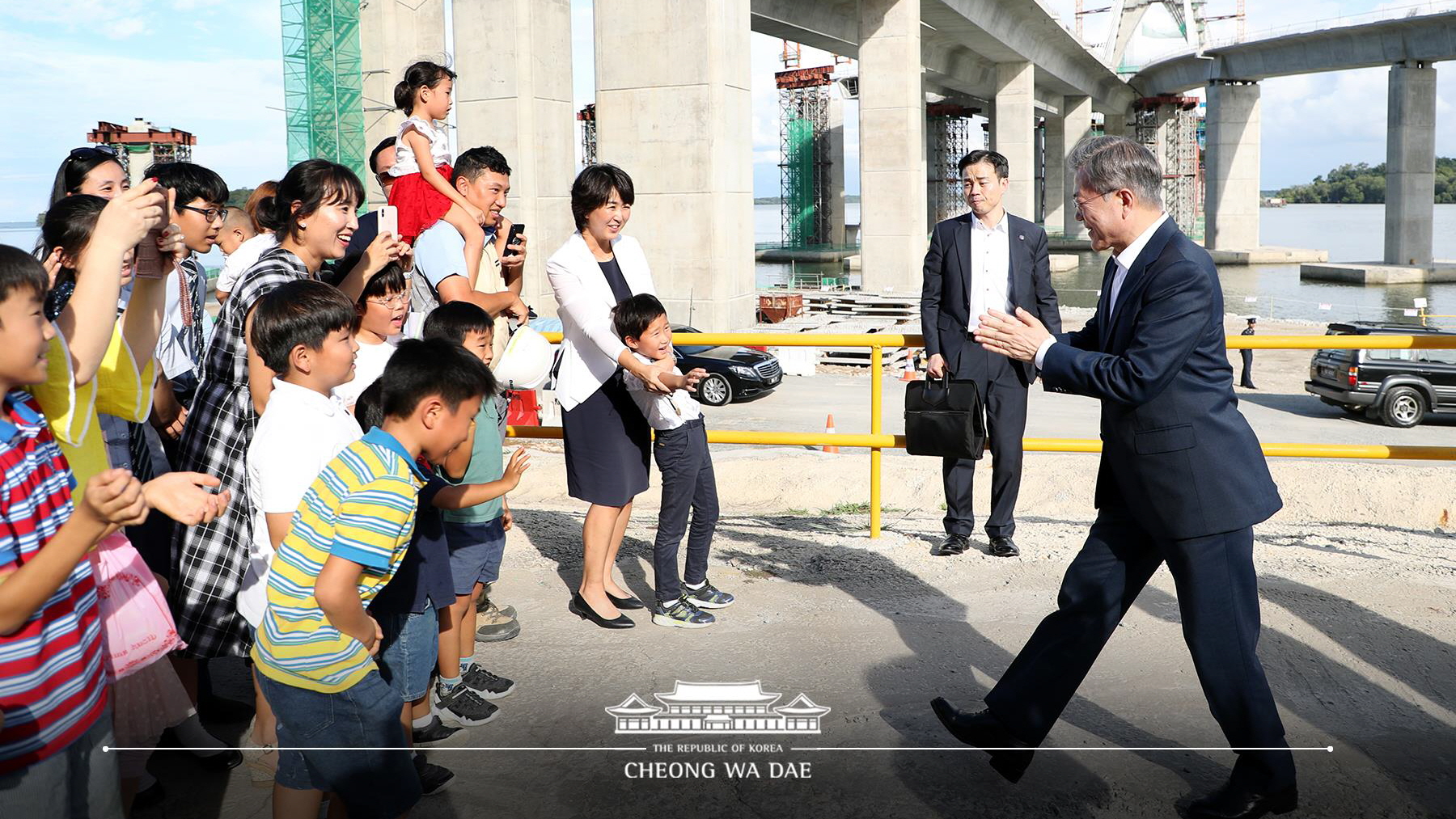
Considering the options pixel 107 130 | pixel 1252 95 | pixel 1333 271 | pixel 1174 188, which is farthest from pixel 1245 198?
pixel 107 130

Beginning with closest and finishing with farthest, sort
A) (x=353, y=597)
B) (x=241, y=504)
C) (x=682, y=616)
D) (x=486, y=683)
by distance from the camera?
(x=353, y=597), (x=241, y=504), (x=486, y=683), (x=682, y=616)

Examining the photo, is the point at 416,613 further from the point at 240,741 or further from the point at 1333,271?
the point at 1333,271

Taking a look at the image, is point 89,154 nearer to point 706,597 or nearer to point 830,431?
point 706,597

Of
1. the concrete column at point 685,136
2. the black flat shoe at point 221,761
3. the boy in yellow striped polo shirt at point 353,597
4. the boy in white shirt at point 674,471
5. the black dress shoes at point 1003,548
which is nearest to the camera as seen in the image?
the boy in yellow striped polo shirt at point 353,597

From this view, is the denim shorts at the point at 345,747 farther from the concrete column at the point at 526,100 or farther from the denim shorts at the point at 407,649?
the concrete column at the point at 526,100

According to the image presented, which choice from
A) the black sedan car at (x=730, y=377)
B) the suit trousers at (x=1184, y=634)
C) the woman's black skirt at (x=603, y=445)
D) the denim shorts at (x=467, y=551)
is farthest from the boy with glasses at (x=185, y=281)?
the black sedan car at (x=730, y=377)

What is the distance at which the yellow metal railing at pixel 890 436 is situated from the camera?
5.67 m

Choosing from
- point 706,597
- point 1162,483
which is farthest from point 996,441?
point 1162,483

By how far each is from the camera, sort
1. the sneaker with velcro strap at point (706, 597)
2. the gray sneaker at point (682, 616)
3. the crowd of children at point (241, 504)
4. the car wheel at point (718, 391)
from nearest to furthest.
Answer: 1. the crowd of children at point (241, 504)
2. the gray sneaker at point (682, 616)
3. the sneaker with velcro strap at point (706, 597)
4. the car wheel at point (718, 391)

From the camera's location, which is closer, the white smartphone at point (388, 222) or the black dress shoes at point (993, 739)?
the black dress shoes at point (993, 739)

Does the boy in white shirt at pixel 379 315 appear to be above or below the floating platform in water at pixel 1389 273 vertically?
below

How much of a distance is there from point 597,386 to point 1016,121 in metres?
49.7

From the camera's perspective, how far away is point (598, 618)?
4.99 m

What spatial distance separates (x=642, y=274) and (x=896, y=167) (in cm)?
2920
